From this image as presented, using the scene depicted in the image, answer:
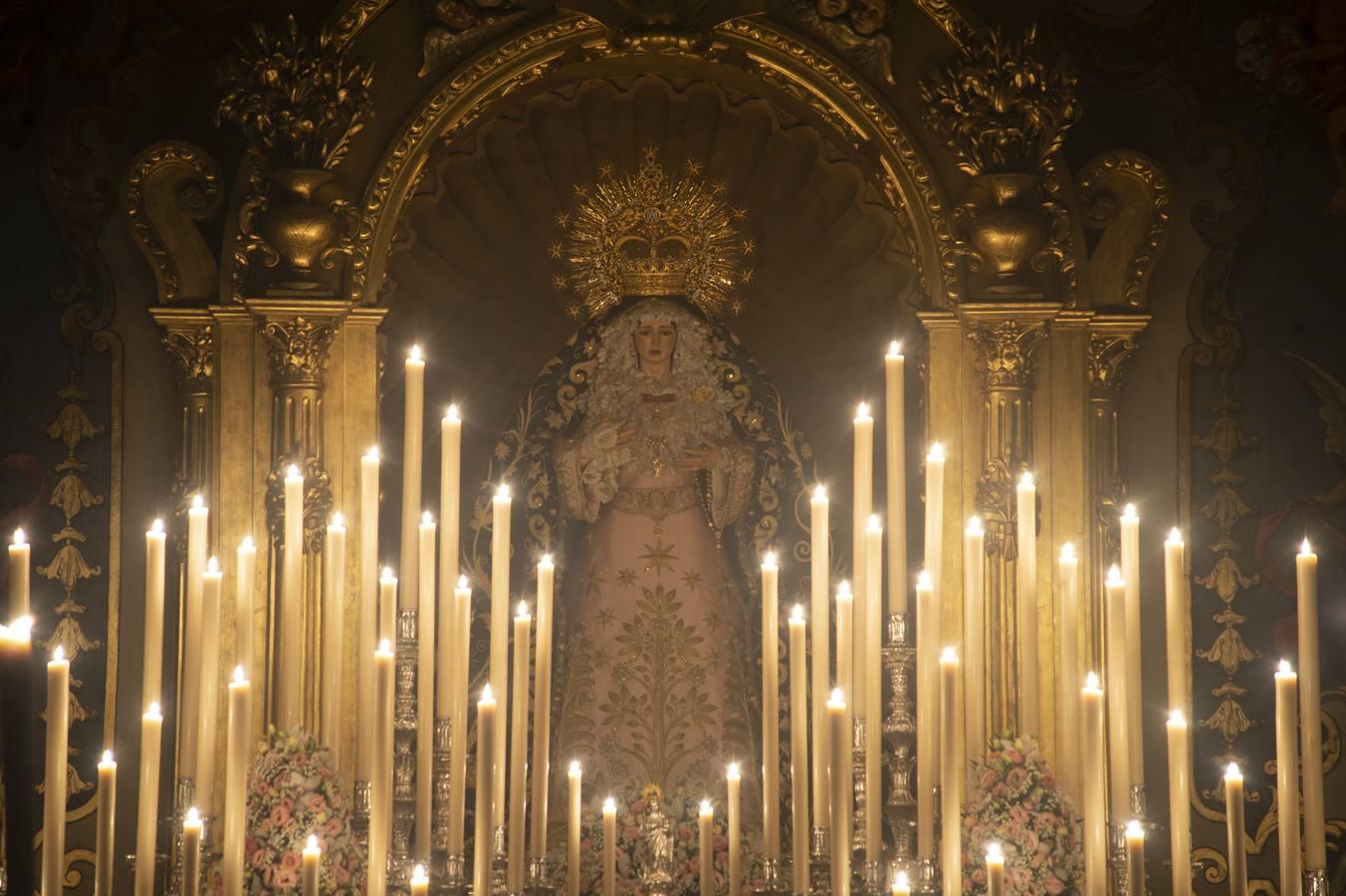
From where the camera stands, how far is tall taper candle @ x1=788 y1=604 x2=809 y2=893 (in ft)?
11.5

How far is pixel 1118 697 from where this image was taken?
3.38 metres

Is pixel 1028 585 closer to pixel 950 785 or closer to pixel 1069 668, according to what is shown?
pixel 1069 668

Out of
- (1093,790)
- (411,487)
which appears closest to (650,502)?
(411,487)

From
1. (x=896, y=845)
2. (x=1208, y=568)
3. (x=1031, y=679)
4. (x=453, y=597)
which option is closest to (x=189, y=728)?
(x=453, y=597)

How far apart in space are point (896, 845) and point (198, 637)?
1.53 metres

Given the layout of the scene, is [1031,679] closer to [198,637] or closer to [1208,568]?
[1208,568]

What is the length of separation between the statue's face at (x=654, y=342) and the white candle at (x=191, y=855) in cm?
236

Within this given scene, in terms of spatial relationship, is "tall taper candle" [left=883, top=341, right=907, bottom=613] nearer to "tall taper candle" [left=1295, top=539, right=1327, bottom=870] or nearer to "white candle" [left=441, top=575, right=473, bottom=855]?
"tall taper candle" [left=1295, top=539, right=1327, bottom=870]

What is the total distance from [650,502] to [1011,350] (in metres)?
1.16

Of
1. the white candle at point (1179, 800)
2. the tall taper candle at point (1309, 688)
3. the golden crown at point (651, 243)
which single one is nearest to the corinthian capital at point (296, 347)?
the golden crown at point (651, 243)

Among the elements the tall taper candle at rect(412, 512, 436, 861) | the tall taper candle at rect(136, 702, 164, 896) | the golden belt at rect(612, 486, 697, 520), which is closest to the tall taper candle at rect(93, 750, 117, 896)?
the tall taper candle at rect(136, 702, 164, 896)

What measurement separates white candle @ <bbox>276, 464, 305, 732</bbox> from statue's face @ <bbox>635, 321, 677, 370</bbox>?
1255mm

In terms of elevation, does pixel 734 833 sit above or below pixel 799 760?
below

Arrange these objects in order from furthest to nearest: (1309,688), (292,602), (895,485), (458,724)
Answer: (292,602)
(895,485)
(458,724)
(1309,688)
